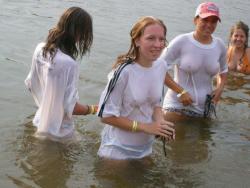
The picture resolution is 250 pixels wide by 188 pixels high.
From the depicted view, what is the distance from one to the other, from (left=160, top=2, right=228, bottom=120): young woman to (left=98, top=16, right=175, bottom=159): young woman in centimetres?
143

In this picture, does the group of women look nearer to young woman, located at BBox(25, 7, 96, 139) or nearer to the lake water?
young woman, located at BBox(25, 7, 96, 139)

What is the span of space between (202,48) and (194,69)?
293 millimetres

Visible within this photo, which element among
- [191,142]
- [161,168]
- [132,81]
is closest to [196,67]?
[191,142]

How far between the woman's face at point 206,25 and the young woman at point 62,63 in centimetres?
167

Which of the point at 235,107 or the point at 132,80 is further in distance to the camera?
the point at 235,107

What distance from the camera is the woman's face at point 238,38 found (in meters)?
9.59

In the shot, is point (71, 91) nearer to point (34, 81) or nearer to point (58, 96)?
point (58, 96)

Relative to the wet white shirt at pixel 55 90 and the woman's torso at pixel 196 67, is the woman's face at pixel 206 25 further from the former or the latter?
the wet white shirt at pixel 55 90

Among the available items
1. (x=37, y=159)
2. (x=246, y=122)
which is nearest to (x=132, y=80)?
(x=37, y=159)

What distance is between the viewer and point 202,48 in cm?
638

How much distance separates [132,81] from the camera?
4.62 meters

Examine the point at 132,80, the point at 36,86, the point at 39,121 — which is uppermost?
the point at 132,80

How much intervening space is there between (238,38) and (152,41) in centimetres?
560

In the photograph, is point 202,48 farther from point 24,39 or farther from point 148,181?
point 24,39
